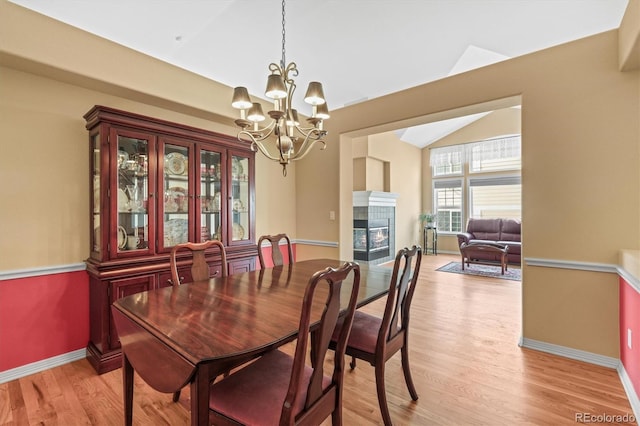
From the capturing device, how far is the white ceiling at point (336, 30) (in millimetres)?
2320

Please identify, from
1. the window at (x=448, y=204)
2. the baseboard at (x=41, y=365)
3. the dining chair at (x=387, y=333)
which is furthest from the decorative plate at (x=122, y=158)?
the window at (x=448, y=204)

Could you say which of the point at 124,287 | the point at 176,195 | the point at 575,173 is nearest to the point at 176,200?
the point at 176,195

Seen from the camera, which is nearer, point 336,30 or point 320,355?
point 320,355

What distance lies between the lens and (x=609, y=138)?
2.31 metres

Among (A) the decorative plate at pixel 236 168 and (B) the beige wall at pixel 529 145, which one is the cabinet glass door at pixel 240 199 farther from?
(B) the beige wall at pixel 529 145

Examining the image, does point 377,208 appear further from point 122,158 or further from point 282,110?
point 122,158

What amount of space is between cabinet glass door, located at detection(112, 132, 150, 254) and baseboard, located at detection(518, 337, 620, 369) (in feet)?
11.6

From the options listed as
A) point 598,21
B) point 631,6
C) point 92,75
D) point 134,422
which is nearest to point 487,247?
point 598,21

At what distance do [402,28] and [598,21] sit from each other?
1622 millimetres

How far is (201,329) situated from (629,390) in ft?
9.06

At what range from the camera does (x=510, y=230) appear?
679 centimetres

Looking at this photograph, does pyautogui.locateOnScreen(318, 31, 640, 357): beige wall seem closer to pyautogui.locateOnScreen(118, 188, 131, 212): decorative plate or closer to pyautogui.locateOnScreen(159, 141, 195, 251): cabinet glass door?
pyautogui.locateOnScreen(159, 141, 195, 251): cabinet glass door

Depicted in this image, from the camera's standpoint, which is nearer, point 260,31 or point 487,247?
point 260,31

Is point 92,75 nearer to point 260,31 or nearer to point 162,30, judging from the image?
point 162,30
